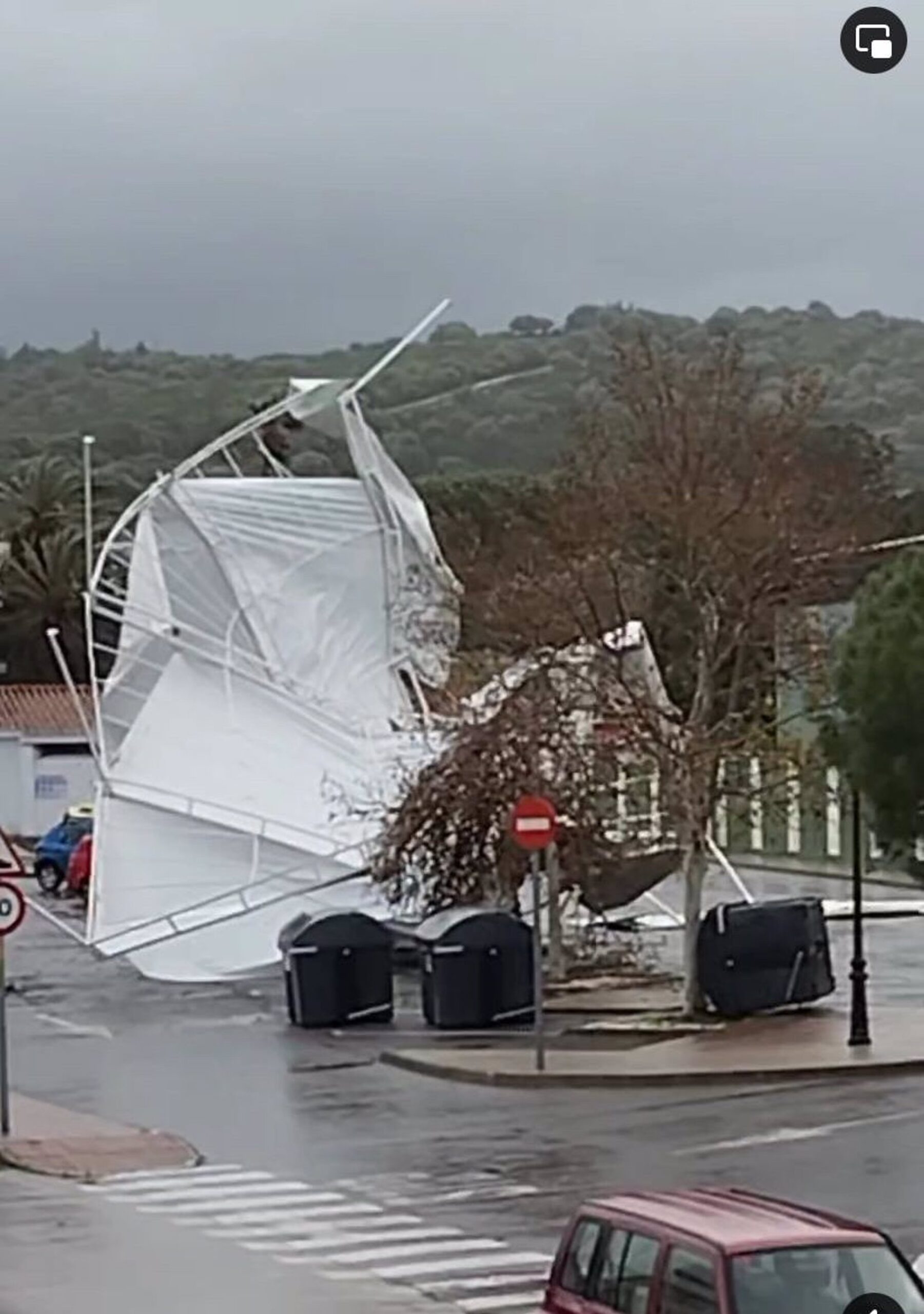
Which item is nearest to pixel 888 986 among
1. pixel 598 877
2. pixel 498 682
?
pixel 598 877

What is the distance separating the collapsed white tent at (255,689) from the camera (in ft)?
157

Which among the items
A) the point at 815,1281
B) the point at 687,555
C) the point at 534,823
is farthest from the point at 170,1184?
the point at 815,1281

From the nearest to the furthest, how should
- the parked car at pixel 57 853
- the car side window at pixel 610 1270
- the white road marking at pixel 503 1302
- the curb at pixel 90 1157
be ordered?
1. the car side window at pixel 610 1270
2. the white road marking at pixel 503 1302
3. the curb at pixel 90 1157
4. the parked car at pixel 57 853

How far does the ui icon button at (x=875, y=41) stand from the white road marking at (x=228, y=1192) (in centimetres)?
1402

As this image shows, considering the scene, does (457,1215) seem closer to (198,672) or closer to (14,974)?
(14,974)

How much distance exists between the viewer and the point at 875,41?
368 inches

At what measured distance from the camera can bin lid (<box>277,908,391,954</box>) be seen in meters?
37.3

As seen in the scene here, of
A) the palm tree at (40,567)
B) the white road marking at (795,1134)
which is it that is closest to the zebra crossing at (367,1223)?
the white road marking at (795,1134)

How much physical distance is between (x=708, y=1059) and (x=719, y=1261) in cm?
2159

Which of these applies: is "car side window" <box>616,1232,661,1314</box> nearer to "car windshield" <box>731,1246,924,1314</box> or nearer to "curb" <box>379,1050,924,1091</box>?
"car windshield" <box>731,1246,924,1314</box>

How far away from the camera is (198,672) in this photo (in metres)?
53.5

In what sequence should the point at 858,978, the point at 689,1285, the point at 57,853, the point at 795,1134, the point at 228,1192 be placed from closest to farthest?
the point at 689,1285, the point at 228,1192, the point at 795,1134, the point at 858,978, the point at 57,853

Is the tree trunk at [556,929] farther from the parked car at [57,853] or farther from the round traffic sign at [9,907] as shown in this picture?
the parked car at [57,853]

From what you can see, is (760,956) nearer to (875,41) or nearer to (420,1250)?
(420,1250)
